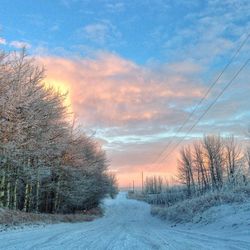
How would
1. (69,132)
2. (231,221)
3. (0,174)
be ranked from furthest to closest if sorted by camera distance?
(69,132) < (0,174) < (231,221)

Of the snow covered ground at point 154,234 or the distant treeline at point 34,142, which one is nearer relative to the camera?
the snow covered ground at point 154,234

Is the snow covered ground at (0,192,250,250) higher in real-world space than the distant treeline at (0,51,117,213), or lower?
lower

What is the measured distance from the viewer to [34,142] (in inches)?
1120

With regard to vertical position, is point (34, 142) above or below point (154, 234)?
above

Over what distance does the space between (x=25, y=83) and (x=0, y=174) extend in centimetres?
612

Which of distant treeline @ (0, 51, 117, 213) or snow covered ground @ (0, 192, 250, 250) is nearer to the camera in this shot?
snow covered ground @ (0, 192, 250, 250)

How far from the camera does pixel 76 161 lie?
42938 mm

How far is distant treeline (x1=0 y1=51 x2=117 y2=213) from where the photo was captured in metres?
25.3

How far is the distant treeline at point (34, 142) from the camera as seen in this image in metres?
25.3

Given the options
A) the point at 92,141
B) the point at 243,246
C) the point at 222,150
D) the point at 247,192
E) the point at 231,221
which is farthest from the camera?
the point at 222,150

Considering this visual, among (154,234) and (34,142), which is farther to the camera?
(34,142)

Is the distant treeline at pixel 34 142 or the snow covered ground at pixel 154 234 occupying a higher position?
the distant treeline at pixel 34 142

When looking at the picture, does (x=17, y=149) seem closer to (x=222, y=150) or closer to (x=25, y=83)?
(x=25, y=83)

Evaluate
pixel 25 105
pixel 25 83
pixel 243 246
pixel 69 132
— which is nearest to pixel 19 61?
pixel 25 83
